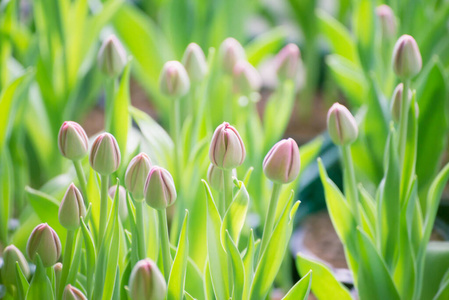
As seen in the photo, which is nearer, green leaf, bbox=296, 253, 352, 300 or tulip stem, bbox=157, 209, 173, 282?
tulip stem, bbox=157, 209, 173, 282

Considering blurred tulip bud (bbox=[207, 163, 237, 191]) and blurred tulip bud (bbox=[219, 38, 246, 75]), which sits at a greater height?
blurred tulip bud (bbox=[219, 38, 246, 75])

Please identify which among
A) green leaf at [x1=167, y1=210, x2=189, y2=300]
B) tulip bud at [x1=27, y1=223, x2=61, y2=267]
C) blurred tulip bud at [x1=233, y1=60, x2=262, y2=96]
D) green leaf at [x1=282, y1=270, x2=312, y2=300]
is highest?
tulip bud at [x1=27, y1=223, x2=61, y2=267]

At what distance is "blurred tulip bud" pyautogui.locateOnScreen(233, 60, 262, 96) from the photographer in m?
0.65

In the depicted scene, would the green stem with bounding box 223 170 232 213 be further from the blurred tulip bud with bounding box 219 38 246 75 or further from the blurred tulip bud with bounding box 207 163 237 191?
the blurred tulip bud with bounding box 219 38 246 75

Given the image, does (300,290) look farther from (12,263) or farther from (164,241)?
(12,263)

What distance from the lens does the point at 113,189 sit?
490mm

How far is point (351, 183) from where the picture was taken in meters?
0.52

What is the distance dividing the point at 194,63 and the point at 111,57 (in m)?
0.09

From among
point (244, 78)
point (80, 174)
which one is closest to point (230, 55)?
point (244, 78)

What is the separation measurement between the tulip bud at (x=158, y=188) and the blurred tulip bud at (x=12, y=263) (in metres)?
0.13

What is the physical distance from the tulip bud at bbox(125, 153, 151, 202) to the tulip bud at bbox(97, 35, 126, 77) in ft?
0.53

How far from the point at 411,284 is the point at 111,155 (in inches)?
11.1

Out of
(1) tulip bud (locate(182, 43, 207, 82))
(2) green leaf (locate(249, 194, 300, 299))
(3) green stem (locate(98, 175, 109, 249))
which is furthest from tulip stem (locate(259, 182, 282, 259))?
(1) tulip bud (locate(182, 43, 207, 82))

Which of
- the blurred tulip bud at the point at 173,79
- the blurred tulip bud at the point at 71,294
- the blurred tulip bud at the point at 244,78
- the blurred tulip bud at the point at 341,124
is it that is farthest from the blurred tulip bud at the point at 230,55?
the blurred tulip bud at the point at 71,294
